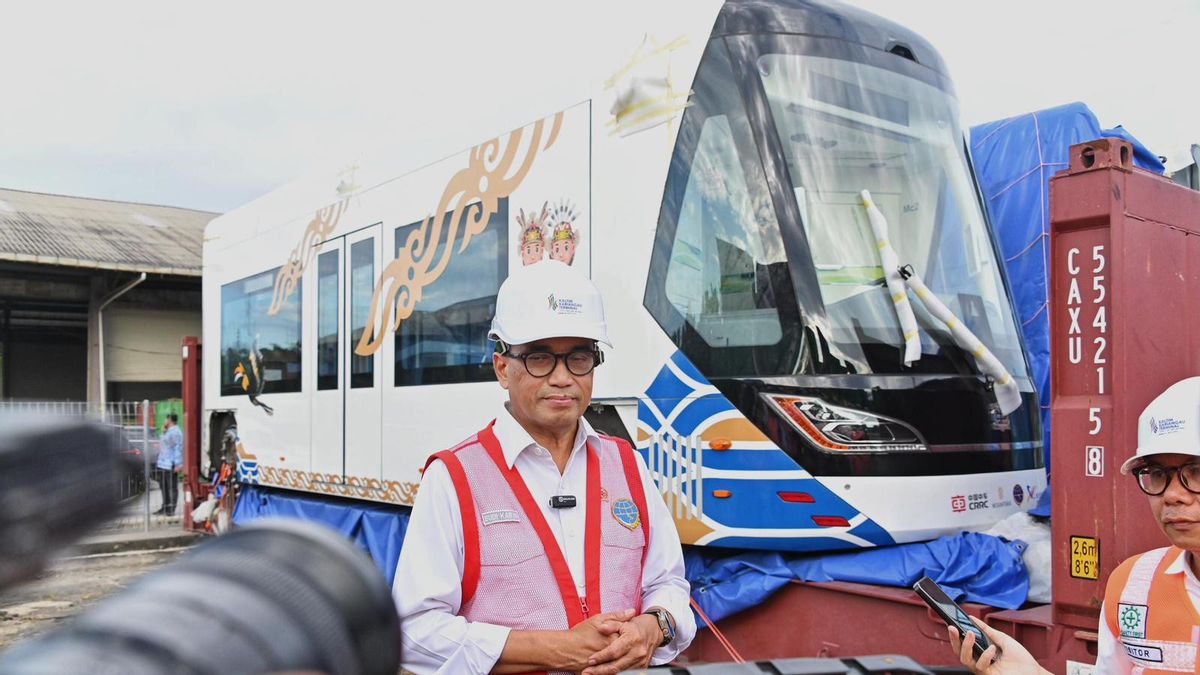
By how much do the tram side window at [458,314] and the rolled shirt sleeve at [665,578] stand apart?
11.5 feet

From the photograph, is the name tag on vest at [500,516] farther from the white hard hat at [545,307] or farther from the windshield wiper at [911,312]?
the windshield wiper at [911,312]

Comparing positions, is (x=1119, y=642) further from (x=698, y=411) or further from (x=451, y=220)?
(x=451, y=220)

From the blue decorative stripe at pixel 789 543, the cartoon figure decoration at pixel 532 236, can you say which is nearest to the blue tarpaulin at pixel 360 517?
the cartoon figure decoration at pixel 532 236

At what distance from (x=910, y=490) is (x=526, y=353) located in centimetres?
247

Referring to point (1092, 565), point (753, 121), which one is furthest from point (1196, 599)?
point (753, 121)

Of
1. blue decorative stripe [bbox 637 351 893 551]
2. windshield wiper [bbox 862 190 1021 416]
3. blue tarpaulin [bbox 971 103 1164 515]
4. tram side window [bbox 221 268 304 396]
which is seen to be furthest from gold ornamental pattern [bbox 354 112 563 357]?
blue tarpaulin [bbox 971 103 1164 515]

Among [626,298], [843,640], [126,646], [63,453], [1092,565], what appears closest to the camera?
[126,646]

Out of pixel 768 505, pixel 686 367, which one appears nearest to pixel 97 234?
pixel 686 367

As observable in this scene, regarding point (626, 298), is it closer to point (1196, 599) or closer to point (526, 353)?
point (526, 353)

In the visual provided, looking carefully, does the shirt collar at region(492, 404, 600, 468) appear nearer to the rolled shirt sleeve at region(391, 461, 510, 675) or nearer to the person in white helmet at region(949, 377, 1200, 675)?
the rolled shirt sleeve at region(391, 461, 510, 675)

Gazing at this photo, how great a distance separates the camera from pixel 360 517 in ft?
25.0

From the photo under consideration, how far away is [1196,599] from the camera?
87.3 inches

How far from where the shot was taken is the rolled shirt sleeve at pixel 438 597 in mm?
2182

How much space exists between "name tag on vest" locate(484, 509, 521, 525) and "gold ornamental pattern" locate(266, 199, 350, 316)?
607 centimetres
